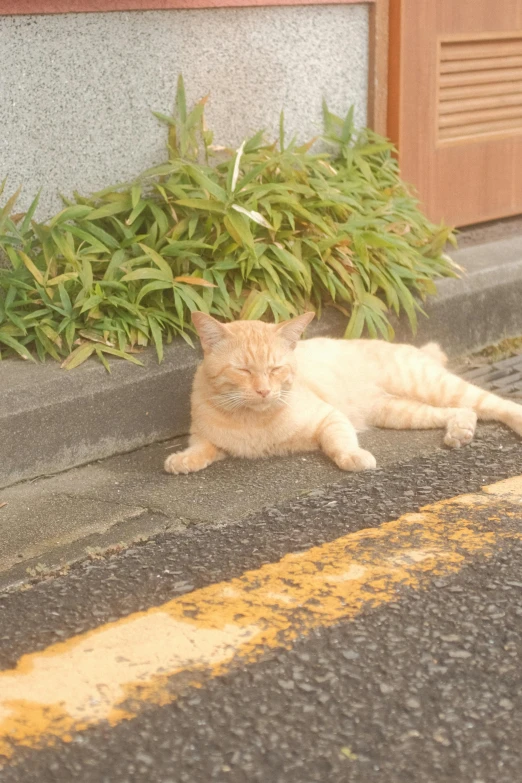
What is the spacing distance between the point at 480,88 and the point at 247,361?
3.47 meters

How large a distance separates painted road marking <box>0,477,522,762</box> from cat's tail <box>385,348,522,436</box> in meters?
1.03

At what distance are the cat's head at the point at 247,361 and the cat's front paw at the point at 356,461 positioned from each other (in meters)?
0.40

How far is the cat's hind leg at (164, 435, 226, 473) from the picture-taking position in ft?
14.8

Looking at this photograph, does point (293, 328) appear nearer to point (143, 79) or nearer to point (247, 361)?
point (247, 361)

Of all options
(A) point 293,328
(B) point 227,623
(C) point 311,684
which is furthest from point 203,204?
(C) point 311,684

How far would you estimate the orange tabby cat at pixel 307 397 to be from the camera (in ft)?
15.1

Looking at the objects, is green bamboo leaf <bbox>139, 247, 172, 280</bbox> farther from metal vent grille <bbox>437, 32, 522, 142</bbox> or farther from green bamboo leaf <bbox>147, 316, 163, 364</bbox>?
metal vent grille <bbox>437, 32, 522, 142</bbox>

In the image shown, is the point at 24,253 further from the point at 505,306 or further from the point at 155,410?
the point at 505,306

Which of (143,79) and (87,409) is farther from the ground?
(143,79)

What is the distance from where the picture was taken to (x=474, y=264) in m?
6.34

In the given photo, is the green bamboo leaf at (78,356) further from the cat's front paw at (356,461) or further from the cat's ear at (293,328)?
the cat's front paw at (356,461)

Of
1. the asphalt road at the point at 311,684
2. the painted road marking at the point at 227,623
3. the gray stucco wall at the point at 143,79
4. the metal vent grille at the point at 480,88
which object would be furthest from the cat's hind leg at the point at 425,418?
the metal vent grille at the point at 480,88

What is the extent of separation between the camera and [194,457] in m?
4.55

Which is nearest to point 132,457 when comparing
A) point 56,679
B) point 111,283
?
point 111,283
